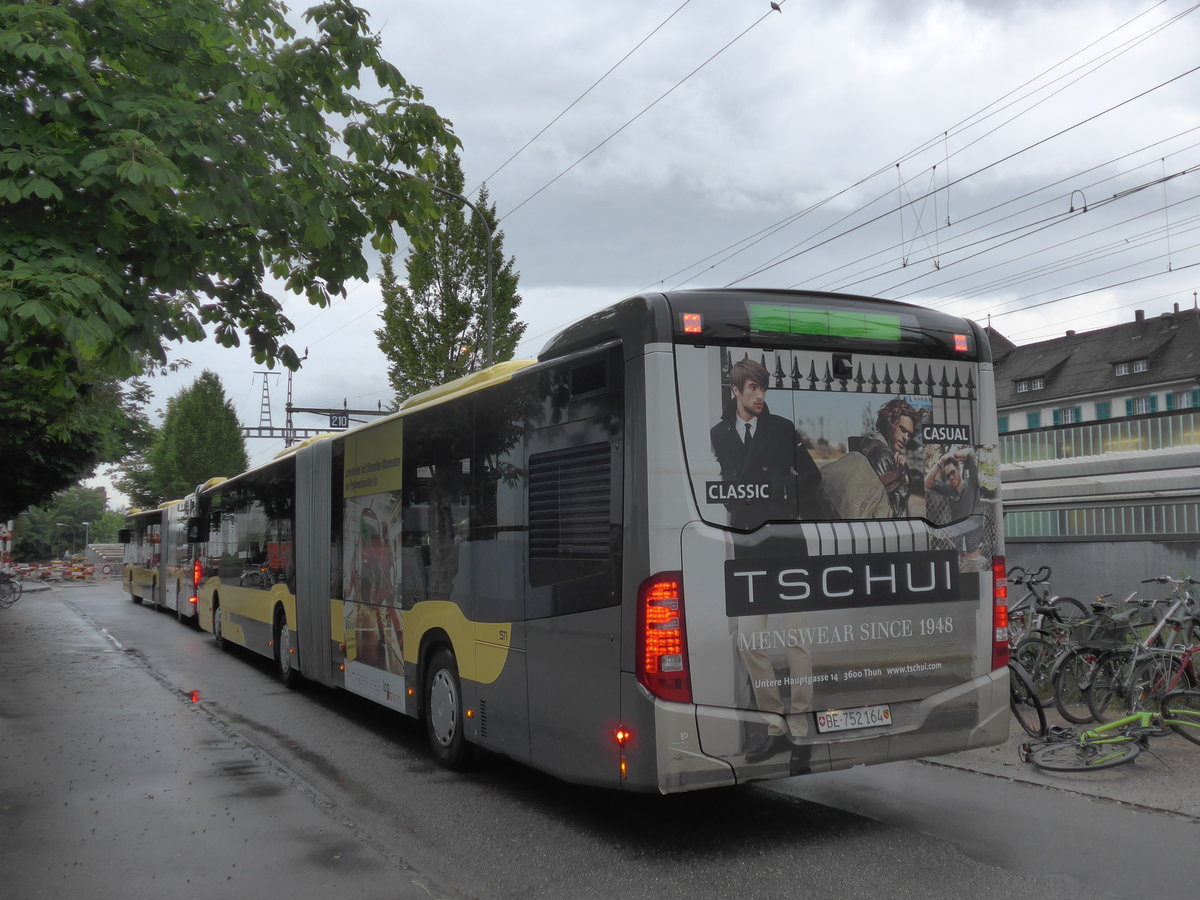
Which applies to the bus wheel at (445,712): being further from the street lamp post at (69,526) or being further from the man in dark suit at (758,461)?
the street lamp post at (69,526)

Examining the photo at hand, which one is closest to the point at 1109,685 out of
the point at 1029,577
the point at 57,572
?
A: the point at 1029,577

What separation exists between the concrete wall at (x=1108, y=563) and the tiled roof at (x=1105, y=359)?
53154mm

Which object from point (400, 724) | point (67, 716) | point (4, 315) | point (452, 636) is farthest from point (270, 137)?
point (67, 716)

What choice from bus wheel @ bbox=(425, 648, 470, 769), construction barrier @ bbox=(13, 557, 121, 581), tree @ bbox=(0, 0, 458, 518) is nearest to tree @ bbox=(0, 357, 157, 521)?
tree @ bbox=(0, 0, 458, 518)

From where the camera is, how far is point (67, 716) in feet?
36.8

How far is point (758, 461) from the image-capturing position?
5.70 meters

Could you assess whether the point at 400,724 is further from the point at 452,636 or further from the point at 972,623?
the point at 972,623

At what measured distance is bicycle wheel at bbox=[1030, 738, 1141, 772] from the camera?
282 inches

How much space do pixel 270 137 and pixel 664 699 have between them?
454 centimetres

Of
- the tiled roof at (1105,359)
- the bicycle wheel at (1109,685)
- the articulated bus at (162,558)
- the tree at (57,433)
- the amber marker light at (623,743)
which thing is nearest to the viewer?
the amber marker light at (623,743)

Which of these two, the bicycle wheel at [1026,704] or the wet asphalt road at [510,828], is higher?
the bicycle wheel at [1026,704]

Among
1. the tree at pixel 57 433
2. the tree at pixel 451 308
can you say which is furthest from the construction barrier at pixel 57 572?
the tree at pixel 451 308

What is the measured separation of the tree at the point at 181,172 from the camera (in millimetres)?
6145

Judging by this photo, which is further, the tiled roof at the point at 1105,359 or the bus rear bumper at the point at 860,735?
the tiled roof at the point at 1105,359
